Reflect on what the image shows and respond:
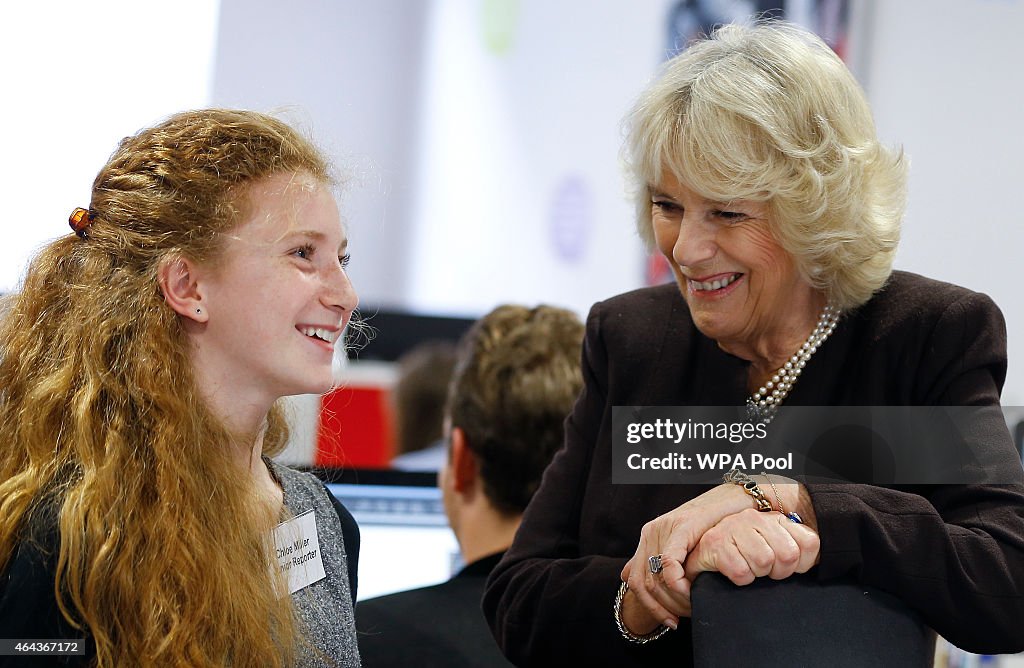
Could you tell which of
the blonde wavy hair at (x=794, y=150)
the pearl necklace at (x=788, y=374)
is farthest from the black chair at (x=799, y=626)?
the blonde wavy hair at (x=794, y=150)

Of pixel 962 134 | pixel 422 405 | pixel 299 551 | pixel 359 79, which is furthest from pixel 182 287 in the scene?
pixel 962 134

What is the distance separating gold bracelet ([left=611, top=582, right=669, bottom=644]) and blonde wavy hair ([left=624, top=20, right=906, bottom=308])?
22.0 inches

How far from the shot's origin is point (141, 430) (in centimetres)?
148

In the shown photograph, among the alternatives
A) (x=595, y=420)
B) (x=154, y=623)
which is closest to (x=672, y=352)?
(x=595, y=420)

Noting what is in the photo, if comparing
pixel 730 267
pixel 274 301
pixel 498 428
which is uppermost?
pixel 730 267

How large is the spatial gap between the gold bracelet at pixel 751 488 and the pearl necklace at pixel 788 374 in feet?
0.75

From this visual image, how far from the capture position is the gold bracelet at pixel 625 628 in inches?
62.3

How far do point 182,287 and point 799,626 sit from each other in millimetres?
943

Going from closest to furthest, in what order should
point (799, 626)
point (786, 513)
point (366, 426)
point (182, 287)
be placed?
point (799, 626) → point (786, 513) → point (182, 287) → point (366, 426)

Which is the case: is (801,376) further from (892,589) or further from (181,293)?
(181,293)

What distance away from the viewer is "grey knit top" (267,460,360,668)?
164 cm

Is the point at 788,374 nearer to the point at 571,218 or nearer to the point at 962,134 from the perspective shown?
the point at 571,218

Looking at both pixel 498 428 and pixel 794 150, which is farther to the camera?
pixel 498 428

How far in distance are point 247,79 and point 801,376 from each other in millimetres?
2860
